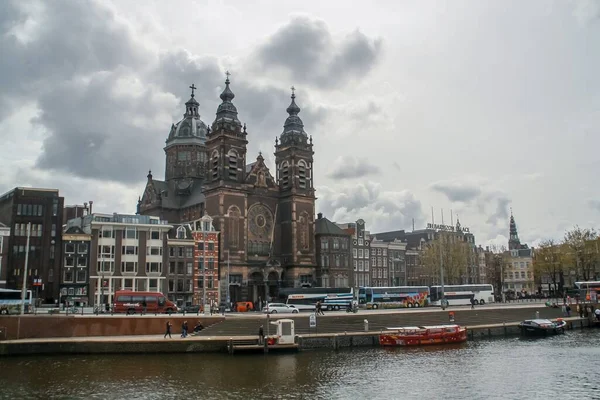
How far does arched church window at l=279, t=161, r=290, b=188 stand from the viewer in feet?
395

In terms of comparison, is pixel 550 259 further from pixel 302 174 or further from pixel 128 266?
pixel 128 266

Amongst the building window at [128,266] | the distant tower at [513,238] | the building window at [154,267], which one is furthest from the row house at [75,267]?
the distant tower at [513,238]

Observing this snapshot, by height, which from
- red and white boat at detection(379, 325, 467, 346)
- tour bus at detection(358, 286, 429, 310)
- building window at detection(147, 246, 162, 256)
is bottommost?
red and white boat at detection(379, 325, 467, 346)

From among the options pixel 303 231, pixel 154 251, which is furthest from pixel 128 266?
pixel 303 231

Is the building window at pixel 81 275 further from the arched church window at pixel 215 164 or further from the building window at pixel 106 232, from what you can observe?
the arched church window at pixel 215 164

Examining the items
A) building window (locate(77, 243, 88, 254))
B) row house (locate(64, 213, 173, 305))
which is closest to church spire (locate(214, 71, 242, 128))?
row house (locate(64, 213, 173, 305))

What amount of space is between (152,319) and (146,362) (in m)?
13.3

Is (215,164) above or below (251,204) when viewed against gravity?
above

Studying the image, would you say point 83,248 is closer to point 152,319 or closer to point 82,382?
point 152,319

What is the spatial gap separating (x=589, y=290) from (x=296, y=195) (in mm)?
55431

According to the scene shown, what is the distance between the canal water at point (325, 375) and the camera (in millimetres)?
35312

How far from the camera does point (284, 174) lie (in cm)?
12162

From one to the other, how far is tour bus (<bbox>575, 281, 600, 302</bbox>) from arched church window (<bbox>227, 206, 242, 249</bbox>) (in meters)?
59.7

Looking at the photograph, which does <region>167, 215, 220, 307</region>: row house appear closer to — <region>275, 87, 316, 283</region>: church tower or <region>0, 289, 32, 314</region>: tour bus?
<region>275, 87, 316, 283</region>: church tower
